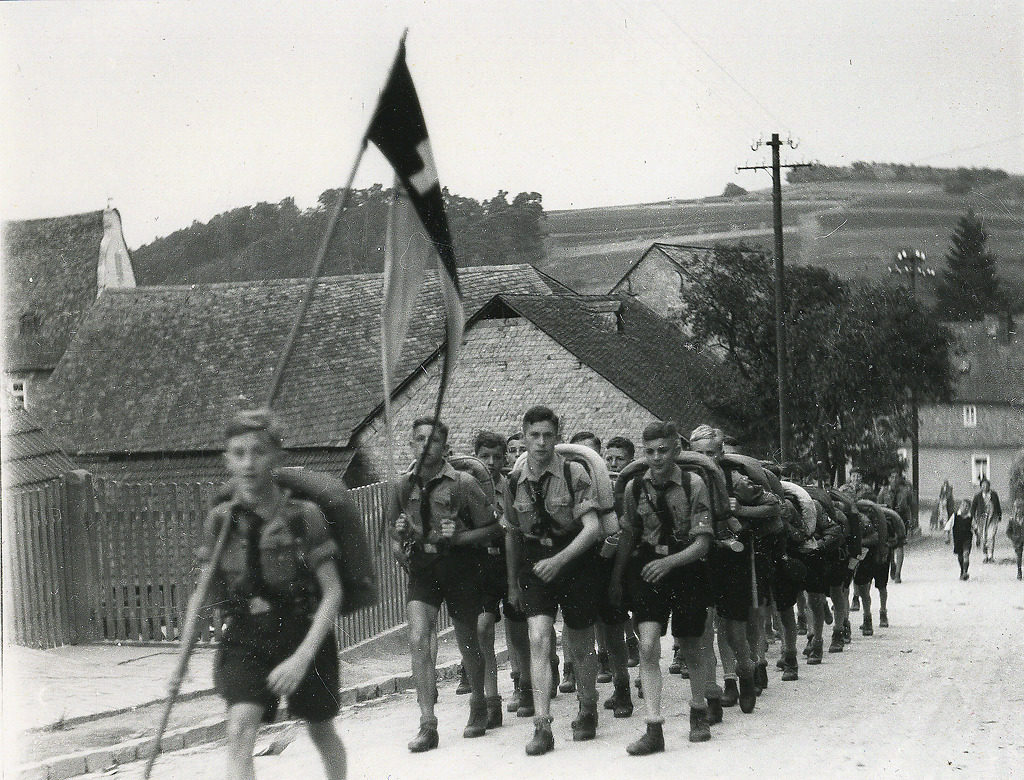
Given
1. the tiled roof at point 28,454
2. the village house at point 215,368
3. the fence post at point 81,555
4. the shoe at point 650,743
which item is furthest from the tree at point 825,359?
the shoe at point 650,743

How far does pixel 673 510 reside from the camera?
8664 millimetres

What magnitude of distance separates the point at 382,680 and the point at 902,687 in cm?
410

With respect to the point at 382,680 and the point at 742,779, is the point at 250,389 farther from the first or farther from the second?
the point at 742,779

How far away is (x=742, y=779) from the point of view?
761 cm

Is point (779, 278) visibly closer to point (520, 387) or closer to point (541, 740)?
point (520, 387)

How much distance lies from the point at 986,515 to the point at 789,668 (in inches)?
731

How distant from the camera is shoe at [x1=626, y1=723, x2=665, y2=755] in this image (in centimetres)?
820

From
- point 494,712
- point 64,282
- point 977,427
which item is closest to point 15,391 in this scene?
point 494,712

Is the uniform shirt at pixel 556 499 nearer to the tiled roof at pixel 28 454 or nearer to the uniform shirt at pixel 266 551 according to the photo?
the uniform shirt at pixel 266 551

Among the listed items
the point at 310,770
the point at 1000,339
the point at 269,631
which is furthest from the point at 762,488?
the point at 1000,339

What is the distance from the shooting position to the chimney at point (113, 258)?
36312 millimetres

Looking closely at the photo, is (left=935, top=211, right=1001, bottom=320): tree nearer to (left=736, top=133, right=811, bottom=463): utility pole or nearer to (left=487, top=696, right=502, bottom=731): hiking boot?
(left=736, top=133, right=811, bottom=463): utility pole

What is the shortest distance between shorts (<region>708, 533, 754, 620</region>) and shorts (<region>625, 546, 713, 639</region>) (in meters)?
1.00

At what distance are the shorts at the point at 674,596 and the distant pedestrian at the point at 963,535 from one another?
1858cm
